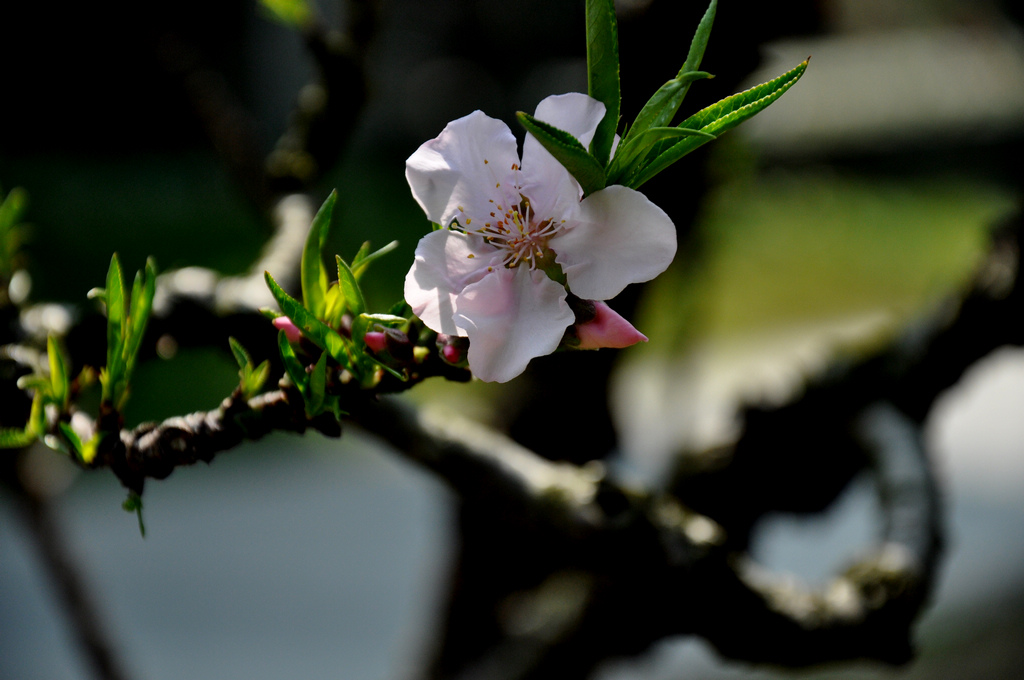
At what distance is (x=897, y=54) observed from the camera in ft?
21.7

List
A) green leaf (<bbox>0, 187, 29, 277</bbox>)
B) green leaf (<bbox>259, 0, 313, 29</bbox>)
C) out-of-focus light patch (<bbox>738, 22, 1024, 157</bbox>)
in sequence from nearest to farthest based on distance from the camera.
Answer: green leaf (<bbox>0, 187, 29, 277</bbox>)
green leaf (<bbox>259, 0, 313, 29</bbox>)
out-of-focus light patch (<bbox>738, 22, 1024, 157</bbox>)

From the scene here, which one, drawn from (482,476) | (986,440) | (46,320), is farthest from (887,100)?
(46,320)

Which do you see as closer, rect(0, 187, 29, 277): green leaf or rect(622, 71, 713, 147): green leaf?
rect(622, 71, 713, 147): green leaf

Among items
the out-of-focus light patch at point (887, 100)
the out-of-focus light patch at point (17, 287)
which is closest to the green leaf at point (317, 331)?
the out-of-focus light patch at point (17, 287)

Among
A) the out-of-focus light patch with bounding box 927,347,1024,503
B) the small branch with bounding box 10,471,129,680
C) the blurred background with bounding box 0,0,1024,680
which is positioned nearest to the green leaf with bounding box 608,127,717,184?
the blurred background with bounding box 0,0,1024,680

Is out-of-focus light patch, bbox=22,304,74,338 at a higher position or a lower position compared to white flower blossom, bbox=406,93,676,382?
lower

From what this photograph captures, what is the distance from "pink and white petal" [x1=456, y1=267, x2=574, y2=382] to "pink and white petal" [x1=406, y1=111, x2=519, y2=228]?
4 cm

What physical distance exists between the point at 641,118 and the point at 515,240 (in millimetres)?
71

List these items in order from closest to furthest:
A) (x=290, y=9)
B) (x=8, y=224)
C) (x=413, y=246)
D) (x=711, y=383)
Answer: (x=8, y=224), (x=290, y=9), (x=711, y=383), (x=413, y=246)

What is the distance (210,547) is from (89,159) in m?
4.87

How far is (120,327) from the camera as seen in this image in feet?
1.43

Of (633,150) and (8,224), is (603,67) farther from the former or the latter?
(8,224)

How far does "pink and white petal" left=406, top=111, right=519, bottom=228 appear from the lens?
0.34 meters

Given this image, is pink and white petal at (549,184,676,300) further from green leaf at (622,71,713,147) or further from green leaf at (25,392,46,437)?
green leaf at (25,392,46,437)
